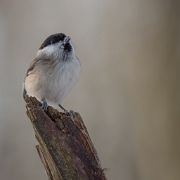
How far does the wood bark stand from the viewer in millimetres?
1470

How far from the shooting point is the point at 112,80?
10.8 ft

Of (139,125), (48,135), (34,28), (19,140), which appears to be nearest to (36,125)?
(48,135)

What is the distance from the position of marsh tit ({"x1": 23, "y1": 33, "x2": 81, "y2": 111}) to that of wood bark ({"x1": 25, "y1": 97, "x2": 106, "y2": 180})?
2.19 feet

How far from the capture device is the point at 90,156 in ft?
5.15

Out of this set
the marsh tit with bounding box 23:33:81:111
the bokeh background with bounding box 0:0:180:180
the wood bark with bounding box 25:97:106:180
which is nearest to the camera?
the wood bark with bounding box 25:97:106:180

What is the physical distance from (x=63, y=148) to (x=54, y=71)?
0.93 meters

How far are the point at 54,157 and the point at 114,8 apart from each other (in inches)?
89.3

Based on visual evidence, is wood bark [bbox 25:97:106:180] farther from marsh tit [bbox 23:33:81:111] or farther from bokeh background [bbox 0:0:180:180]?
bokeh background [bbox 0:0:180:180]

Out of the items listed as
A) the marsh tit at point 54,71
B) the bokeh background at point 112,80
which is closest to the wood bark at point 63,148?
the marsh tit at point 54,71

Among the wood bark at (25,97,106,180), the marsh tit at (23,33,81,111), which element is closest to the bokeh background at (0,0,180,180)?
the marsh tit at (23,33,81,111)

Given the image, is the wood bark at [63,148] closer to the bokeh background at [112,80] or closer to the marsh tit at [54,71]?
the marsh tit at [54,71]

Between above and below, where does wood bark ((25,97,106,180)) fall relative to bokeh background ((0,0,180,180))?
below

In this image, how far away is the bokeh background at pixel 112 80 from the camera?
2.63 m

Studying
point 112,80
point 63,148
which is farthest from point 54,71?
point 112,80
